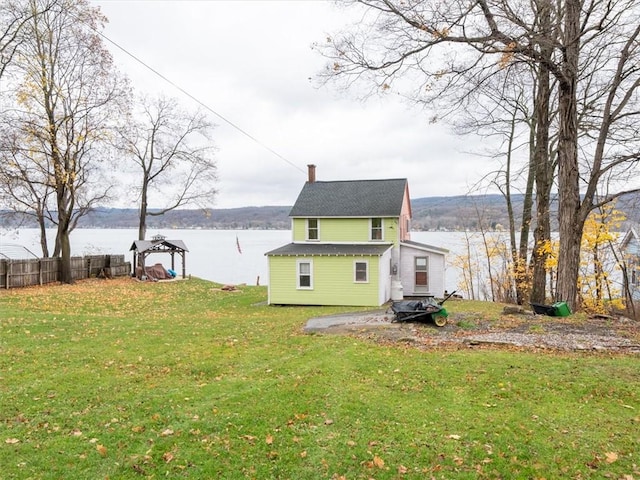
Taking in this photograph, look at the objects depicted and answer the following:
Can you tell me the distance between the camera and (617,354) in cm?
871

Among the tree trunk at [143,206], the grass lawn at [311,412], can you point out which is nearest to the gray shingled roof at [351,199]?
the grass lawn at [311,412]

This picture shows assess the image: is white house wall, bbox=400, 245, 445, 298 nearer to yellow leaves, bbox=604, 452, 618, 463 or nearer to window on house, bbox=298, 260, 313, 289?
window on house, bbox=298, 260, 313, 289

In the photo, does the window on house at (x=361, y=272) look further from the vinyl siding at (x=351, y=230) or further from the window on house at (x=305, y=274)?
the vinyl siding at (x=351, y=230)

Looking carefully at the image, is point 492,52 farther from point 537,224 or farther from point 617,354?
point 537,224

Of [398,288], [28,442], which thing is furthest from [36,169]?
[28,442]

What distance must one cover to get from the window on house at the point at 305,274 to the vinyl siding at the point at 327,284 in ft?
0.70

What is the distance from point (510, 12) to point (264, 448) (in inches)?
412

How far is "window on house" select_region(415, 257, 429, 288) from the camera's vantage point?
973 inches

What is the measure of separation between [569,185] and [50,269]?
26508 mm

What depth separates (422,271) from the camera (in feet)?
81.3

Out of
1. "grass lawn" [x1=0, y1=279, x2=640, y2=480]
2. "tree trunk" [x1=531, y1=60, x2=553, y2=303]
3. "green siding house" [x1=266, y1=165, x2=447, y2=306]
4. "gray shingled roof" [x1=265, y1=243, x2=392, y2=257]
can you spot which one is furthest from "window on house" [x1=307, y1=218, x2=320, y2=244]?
"grass lawn" [x1=0, y1=279, x2=640, y2=480]

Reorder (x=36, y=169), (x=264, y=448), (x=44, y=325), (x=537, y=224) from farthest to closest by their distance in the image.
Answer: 1. (x=36, y=169)
2. (x=537, y=224)
3. (x=44, y=325)
4. (x=264, y=448)

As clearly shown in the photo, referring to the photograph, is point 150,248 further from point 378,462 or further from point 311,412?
point 378,462

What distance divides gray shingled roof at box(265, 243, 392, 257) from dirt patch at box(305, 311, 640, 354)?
8.23 metres
